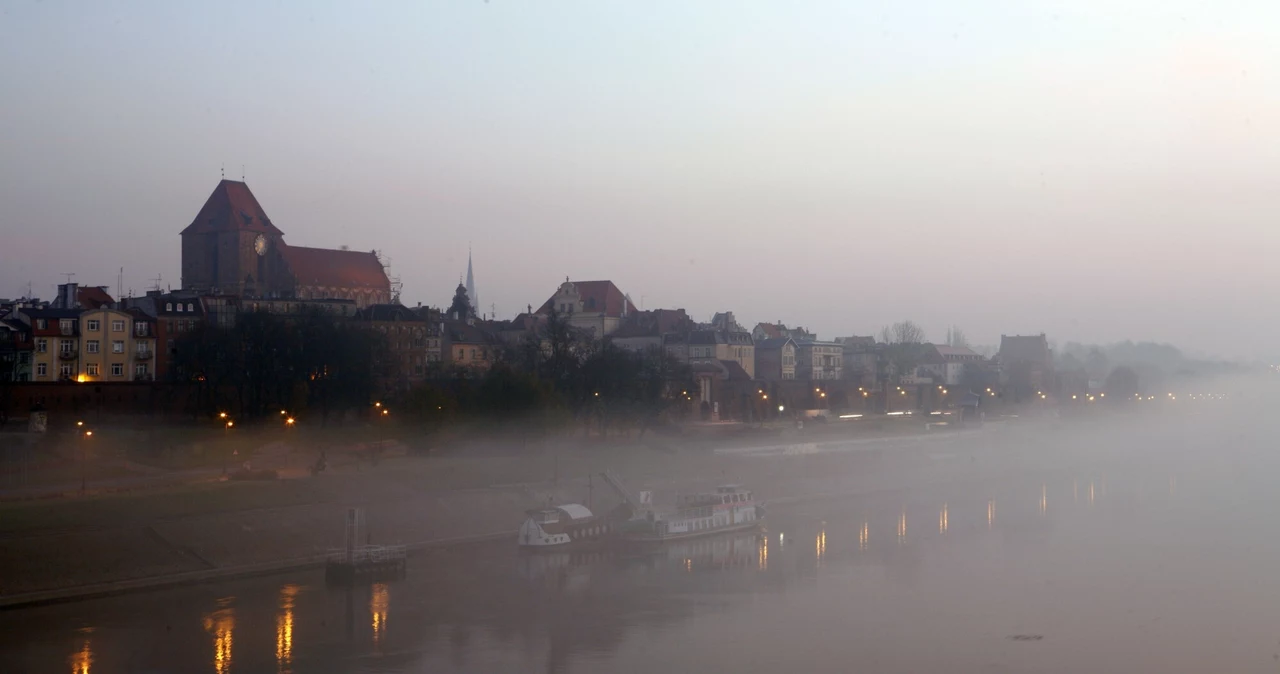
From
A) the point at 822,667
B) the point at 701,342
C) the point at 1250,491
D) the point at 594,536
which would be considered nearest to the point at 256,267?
the point at 701,342

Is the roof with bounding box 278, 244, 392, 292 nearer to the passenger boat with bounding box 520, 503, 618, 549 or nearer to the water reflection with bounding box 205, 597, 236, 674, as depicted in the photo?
the passenger boat with bounding box 520, 503, 618, 549

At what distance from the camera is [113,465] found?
30.3 metres

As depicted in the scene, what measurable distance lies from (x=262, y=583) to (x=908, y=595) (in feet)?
40.1

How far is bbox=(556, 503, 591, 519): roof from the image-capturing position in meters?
29.2

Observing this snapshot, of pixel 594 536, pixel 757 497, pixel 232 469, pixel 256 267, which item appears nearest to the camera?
pixel 594 536

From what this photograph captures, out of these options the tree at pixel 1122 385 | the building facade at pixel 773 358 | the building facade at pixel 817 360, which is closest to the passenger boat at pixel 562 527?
the building facade at pixel 773 358

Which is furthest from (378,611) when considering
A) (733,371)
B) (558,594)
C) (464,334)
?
(733,371)

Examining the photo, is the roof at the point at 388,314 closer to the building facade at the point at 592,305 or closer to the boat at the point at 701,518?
the building facade at the point at 592,305

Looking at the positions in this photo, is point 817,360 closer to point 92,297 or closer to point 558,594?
point 92,297

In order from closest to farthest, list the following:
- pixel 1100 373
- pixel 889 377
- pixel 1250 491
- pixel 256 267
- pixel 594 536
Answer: pixel 594 536
pixel 1250 491
pixel 256 267
pixel 889 377
pixel 1100 373

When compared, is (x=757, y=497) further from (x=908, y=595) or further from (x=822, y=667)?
(x=822, y=667)

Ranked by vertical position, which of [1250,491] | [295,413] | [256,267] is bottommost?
[1250,491]

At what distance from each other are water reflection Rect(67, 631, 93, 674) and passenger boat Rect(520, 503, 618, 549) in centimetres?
1092

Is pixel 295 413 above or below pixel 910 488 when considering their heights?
above
